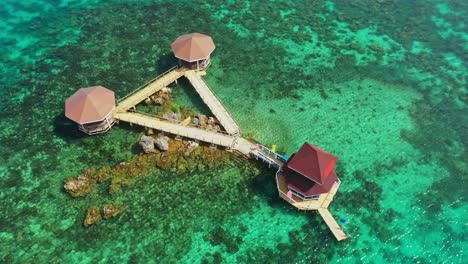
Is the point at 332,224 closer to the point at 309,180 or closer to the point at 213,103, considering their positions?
the point at 309,180

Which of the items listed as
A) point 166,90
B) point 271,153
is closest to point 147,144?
point 166,90

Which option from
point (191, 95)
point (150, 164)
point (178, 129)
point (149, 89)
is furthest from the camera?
point (191, 95)

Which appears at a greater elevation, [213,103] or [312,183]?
[312,183]

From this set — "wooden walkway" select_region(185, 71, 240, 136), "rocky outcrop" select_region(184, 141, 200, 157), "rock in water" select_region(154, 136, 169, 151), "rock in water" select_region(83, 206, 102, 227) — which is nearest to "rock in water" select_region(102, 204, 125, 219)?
"rock in water" select_region(83, 206, 102, 227)

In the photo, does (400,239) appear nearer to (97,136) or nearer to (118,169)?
(118,169)

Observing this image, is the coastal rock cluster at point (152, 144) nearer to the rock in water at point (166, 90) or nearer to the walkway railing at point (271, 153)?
the rock in water at point (166, 90)

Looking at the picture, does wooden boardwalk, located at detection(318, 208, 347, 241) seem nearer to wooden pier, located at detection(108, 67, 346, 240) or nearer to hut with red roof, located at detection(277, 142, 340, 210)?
wooden pier, located at detection(108, 67, 346, 240)

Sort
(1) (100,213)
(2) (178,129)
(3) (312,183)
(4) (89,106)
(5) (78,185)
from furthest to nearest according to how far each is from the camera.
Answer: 1. (2) (178,129)
2. (4) (89,106)
3. (5) (78,185)
4. (3) (312,183)
5. (1) (100,213)
